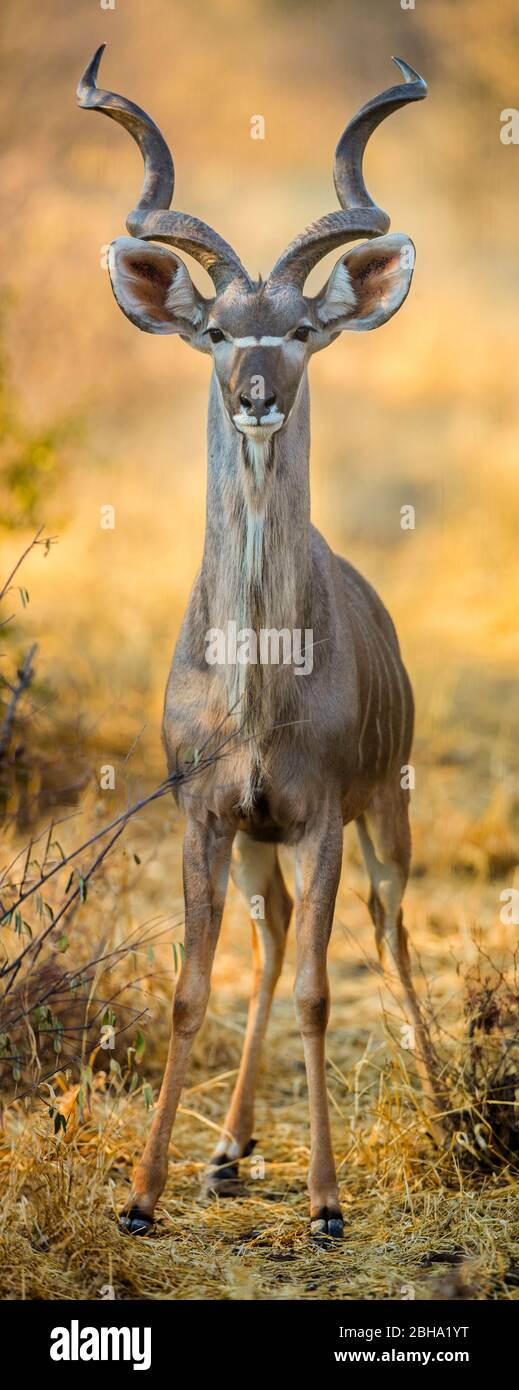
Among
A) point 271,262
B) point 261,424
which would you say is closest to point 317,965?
point 261,424

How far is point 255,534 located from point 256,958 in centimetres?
159

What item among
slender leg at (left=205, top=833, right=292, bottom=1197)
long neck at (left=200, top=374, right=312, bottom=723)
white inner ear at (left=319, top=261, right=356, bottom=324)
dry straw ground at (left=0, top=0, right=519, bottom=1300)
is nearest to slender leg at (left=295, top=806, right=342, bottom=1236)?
dry straw ground at (left=0, top=0, right=519, bottom=1300)

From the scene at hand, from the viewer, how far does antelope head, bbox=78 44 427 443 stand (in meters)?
4.35

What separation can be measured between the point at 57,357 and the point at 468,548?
4025 millimetres

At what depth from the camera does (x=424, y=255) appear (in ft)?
62.3

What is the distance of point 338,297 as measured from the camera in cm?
464

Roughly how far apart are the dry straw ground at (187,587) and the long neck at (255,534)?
759mm

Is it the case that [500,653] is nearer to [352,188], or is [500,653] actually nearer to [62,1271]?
[352,188]

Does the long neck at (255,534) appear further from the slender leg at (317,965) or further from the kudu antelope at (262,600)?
the slender leg at (317,965)

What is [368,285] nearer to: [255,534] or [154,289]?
[154,289]

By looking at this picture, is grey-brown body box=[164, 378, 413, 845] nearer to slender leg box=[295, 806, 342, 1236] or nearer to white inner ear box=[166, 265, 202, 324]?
slender leg box=[295, 806, 342, 1236]

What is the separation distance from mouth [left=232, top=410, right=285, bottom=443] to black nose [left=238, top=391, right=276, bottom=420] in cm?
1

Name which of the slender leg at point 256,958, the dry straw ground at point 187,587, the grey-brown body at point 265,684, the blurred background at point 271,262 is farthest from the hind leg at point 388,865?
the blurred background at point 271,262

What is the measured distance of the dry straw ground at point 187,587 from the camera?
4.37m
